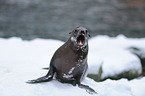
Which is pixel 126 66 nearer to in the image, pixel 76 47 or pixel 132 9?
pixel 76 47

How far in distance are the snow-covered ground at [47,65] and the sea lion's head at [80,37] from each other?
64 cm

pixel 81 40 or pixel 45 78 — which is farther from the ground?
pixel 81 40

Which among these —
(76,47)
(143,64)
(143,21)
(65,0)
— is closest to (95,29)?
(143,21)

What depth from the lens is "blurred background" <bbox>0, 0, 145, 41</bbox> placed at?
1038 cm

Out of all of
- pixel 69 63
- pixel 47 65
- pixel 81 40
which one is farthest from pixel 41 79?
pixel 47 65

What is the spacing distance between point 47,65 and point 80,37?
165cm

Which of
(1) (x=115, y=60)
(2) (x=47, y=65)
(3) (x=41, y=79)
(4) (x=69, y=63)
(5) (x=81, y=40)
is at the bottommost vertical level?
(1) (x=115, y=60)

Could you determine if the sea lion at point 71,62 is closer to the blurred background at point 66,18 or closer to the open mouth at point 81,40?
the open mouth at point 81,40

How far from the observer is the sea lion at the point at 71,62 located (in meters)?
2.88

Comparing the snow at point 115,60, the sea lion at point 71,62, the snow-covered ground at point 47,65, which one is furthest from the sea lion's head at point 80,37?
the snow at point 115,60

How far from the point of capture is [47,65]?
168 inches

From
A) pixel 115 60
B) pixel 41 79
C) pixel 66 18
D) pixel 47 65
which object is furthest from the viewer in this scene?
Answer: pixel 66 18

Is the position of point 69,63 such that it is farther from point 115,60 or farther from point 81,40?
point 115,60

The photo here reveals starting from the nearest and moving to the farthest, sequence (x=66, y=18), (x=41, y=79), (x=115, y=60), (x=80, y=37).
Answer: (x=80, y=37), (x=41, y=79), (x=115, y=60), (x=66, y=18)
